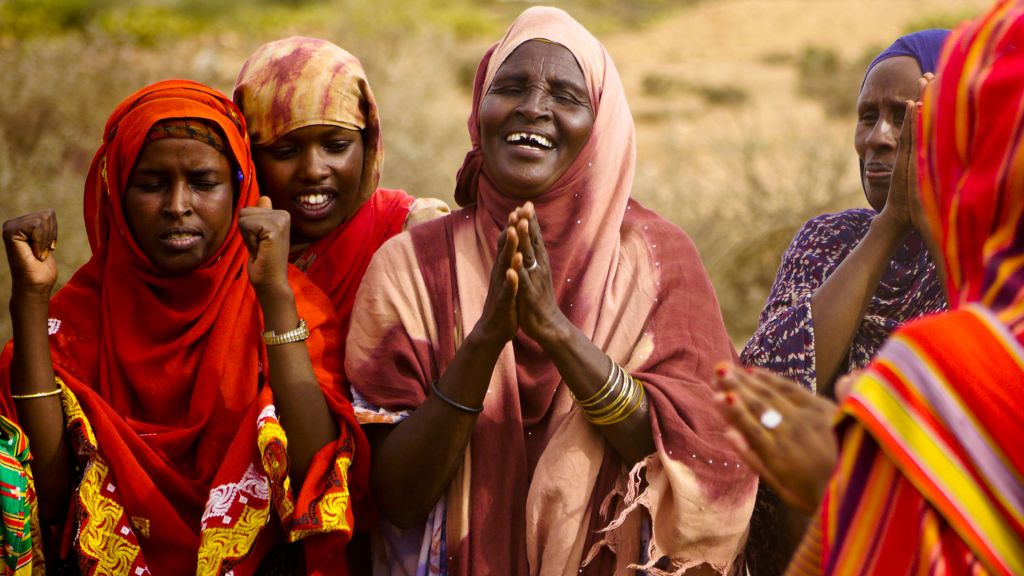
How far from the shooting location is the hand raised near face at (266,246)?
300cm

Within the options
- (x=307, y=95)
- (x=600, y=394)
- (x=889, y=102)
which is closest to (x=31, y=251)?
(x=307, y=95)

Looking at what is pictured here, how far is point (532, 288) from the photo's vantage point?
2783 mm

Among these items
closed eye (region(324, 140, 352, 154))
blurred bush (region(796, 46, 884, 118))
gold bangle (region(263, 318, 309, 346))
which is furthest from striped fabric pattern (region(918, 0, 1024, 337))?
blurred bush (region(796, 46, 884, 118))

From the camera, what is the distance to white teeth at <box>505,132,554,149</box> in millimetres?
3158

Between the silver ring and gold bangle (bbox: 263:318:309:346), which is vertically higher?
the silver ring

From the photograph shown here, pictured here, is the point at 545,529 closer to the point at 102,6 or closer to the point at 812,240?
the point at 812,240

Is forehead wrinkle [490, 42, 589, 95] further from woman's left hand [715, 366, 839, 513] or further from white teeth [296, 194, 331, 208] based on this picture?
woman's left hand [715, 366, 839, 513]

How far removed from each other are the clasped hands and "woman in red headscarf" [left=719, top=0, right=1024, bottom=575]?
97 centimetres

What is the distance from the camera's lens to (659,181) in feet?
40.1

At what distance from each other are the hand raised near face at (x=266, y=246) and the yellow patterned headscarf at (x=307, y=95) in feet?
2.02

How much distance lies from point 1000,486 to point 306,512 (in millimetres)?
1782

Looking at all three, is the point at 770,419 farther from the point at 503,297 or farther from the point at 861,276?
the point at 861,276

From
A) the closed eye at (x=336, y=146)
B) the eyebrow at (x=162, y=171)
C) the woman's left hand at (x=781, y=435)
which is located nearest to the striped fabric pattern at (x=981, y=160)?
the woman's left hand at (x=781, y=435)

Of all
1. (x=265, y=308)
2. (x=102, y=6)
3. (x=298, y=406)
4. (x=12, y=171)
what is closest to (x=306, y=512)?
(x=298, y=406)
